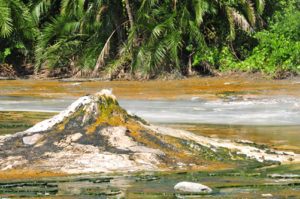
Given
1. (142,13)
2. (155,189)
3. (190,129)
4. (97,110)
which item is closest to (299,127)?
(190,129)

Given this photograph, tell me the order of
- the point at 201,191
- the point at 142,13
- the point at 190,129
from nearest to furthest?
the point at 201,191 → the point at 190,129 → the point at 142,13

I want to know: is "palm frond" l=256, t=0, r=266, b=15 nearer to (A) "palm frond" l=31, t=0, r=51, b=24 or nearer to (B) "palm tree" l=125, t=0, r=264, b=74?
(B) "palm tree" l=125, t=0, r=264, b=74

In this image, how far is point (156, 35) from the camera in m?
17.2

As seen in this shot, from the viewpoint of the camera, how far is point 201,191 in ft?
12.7

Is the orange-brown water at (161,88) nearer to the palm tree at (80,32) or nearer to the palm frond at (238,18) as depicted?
the palm tree at (80,32)

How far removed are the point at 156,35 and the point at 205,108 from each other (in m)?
6.49

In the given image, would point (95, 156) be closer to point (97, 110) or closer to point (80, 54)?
point (97, 110)

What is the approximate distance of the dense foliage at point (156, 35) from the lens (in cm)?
1723

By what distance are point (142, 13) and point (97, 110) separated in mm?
12083

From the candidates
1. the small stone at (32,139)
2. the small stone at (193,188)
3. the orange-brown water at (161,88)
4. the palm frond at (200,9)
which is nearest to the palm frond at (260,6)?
the palm frond at (200,9)

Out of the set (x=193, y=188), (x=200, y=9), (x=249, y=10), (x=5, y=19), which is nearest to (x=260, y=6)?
(x=249, y=10)

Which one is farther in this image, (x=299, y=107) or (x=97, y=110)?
(x=299, y=107)

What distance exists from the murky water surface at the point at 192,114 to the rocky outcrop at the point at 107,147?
0.42 m

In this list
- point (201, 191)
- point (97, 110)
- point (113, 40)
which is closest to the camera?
point (201, 191)
